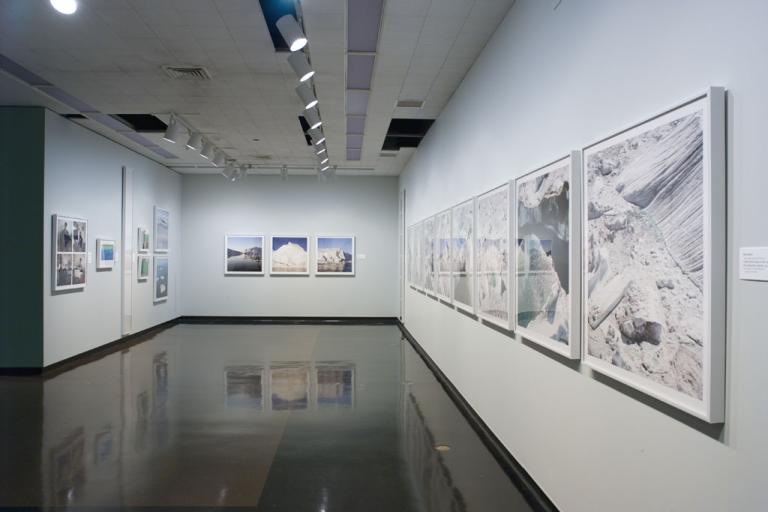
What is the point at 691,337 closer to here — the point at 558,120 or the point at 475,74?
the point at 558,120

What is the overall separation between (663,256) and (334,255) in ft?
47.2

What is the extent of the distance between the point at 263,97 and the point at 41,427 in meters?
5.24

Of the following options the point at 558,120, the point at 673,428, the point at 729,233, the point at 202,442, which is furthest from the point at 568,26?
the point at 202,442

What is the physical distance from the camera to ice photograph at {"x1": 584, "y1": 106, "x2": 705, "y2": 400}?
2.28 metres

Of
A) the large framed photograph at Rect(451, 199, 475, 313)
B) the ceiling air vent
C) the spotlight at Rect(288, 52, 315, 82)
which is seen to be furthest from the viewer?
the ceiling air vent

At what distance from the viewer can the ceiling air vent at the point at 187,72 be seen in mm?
6995

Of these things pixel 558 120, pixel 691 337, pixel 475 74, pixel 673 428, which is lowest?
pixel 673 428

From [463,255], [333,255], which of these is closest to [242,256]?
[333,255]

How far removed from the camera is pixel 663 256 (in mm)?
2484

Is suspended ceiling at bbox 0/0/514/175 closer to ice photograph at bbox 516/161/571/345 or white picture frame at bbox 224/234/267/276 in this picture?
ice photograph at bbox 516/161/571/345

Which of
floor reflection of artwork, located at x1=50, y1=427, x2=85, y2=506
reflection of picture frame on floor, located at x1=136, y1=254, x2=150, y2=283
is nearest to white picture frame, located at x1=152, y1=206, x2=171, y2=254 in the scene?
reflection of picture frame on floor, located at x1=136, y1=254, x2=150, y2=283

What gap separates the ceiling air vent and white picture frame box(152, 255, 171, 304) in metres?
8.22

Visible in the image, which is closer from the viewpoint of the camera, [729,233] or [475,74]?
[729,233]

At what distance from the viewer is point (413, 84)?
7.56 m
